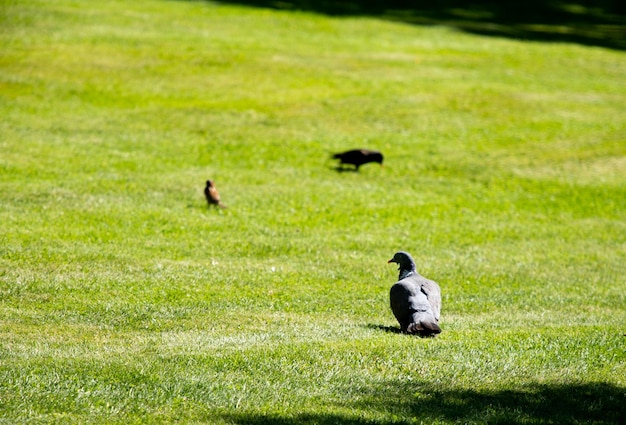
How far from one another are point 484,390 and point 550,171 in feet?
62.6

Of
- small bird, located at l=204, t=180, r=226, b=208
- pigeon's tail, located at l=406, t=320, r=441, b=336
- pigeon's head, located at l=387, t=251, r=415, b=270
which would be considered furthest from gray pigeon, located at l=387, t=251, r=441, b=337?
small bird, located at l=204, t=180, r=226, b=208

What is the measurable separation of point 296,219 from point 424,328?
Answer: 960 centimetres

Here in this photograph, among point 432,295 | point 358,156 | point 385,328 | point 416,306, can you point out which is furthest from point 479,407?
point 358,156

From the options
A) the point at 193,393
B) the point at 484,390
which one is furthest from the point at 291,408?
the point at 484,390

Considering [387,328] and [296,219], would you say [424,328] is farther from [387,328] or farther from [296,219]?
[296,219]

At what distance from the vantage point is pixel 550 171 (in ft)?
89.4

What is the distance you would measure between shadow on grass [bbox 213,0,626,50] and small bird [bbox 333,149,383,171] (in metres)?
24.8

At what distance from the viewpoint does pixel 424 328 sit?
457 inches

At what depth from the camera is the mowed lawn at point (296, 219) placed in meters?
9.30

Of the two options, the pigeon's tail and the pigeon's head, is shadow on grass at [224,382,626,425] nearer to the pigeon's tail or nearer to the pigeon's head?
the pigeon's tail

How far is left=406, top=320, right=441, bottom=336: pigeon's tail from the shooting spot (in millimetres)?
11578

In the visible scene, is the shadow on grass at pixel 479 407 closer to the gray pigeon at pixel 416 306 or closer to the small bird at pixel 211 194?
the gray pigeon at pixel 416 306

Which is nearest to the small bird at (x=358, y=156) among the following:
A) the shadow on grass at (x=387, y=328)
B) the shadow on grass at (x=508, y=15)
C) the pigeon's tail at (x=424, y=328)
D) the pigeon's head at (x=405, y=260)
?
the pigeon's head at (x=405, y=260)

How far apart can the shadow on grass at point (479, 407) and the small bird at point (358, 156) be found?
1615 cm
